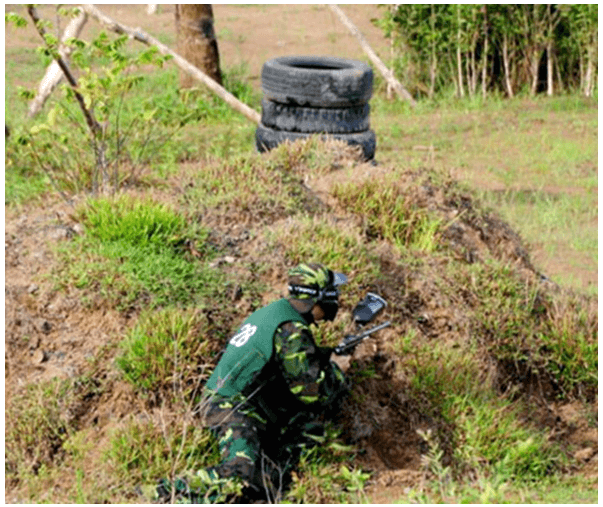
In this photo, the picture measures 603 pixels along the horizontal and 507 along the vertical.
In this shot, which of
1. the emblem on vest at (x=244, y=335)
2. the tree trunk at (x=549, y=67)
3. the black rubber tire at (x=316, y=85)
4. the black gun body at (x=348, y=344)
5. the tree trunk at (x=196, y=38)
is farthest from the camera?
the tree trunk at (x=549, y=67)

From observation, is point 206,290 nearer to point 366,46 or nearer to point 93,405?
point 93,405

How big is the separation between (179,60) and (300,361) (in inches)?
317

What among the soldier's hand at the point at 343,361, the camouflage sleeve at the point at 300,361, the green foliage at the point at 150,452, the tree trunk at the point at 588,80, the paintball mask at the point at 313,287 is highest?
the paintball mask at the point at 313,287

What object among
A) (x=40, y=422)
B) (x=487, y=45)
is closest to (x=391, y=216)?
(x=40, y=422)

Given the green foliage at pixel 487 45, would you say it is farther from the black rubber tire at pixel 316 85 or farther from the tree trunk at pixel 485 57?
the black rubber tire at pixel 316 85

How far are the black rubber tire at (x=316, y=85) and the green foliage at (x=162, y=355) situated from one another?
348 centimetres

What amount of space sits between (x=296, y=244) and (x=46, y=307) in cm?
181

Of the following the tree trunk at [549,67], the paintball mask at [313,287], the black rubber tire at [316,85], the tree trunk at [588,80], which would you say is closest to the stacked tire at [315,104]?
the black rubber tire at [316,85]

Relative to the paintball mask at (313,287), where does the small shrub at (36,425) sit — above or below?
below

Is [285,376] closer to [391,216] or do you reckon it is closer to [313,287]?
[313,287]

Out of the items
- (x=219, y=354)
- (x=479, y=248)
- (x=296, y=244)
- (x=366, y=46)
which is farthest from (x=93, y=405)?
(x=366, y=46)

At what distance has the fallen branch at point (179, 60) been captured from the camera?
12562 mm

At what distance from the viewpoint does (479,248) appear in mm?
8562

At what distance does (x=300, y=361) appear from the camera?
5.85m
